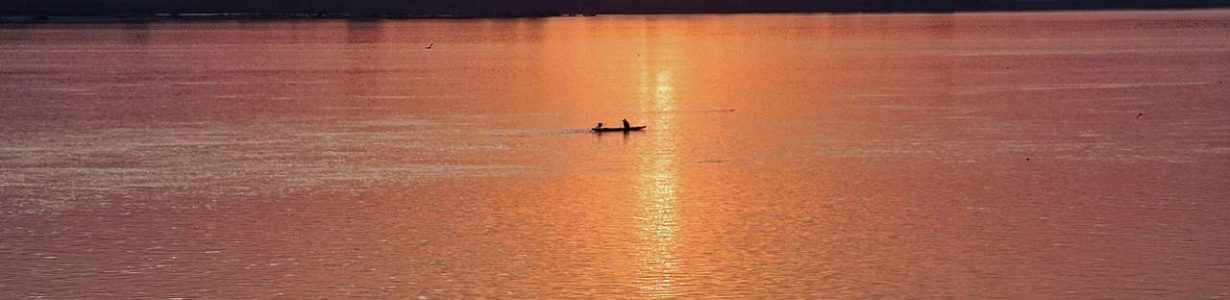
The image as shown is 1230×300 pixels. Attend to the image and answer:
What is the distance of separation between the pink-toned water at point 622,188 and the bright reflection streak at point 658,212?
2.3 inches

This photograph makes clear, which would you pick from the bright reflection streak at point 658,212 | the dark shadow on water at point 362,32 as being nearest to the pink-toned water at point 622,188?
the bright reflection streak at point 658,212

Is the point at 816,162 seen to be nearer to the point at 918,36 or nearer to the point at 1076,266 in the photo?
the point at 1076,266

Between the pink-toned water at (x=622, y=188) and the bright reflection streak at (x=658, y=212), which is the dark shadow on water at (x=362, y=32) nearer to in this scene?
the pink-toned water at (x=622, y=188)

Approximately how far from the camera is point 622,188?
72.8 feet

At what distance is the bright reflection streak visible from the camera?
52.3 ft

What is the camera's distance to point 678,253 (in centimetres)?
1717

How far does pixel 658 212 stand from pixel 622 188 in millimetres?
2274

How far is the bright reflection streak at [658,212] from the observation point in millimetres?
15938

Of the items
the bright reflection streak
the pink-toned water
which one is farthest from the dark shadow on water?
the bright reflection streak

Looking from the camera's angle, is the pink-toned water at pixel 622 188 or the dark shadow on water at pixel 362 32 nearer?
the pink-toned water at pixel 622 188

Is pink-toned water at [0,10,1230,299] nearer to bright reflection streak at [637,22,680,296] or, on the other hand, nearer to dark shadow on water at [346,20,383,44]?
bright reflection streak at [637,22,680,296]

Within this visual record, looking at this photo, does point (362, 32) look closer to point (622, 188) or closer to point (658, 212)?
point (622, 188)

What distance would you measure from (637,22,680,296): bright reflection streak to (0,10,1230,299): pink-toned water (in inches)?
2.3

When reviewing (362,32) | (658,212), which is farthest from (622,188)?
(362,32)
